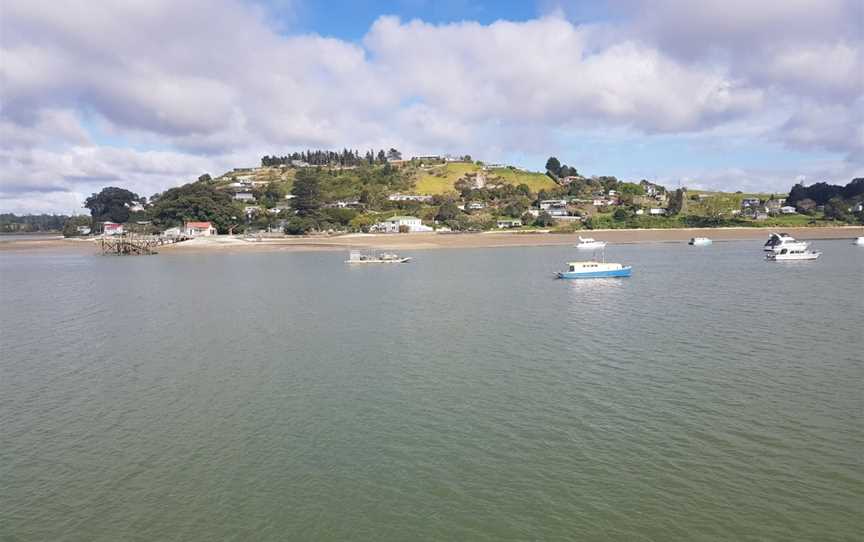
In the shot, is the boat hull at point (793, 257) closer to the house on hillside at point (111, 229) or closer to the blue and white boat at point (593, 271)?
the blue and white boat at point (593, 271)

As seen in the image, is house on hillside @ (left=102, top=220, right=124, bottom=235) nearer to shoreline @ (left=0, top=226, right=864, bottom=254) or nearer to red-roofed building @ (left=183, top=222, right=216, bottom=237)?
shoreline @ (left=0, top=226, right=864, bottom=254)

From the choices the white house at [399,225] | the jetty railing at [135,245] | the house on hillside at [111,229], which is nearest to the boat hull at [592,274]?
the white house at [399,225]

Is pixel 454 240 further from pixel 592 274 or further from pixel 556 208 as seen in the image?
pixel 592 274

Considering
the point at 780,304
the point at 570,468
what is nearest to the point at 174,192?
the point at 780,304

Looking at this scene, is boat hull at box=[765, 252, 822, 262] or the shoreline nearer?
boat hull at box=[765, 252, 822, 262]

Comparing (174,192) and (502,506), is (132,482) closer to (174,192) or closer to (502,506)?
(502,506)

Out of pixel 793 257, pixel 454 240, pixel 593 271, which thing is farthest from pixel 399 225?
pixel 593 271

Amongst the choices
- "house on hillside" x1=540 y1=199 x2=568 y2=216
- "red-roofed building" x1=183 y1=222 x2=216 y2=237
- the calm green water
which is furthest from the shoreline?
the calm green water
